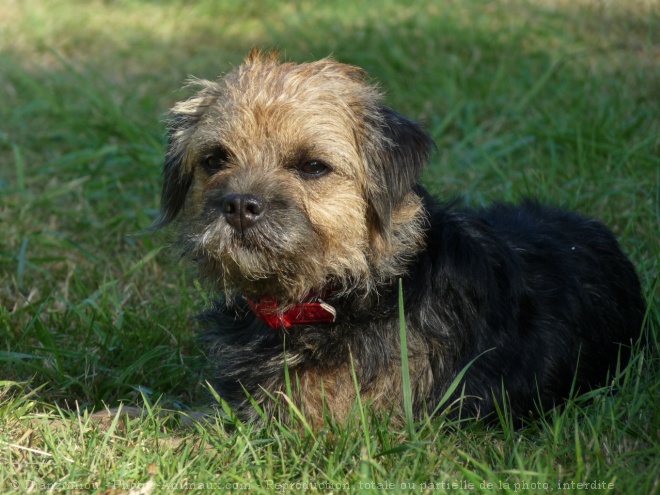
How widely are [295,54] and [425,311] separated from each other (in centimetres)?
469

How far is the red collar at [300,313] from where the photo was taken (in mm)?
3459

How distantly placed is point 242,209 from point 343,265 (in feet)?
1.49

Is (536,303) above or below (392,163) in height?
below

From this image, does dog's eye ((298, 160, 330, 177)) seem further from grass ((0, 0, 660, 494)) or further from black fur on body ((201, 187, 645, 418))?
grass ((0, 0, 660, 494))

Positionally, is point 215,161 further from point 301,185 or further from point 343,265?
point 343,265

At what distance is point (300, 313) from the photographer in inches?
136

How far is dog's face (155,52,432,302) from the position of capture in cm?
327

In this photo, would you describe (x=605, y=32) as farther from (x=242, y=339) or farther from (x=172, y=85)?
(x=242, y=339)

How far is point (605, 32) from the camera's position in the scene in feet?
26.4

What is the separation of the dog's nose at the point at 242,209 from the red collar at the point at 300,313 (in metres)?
0.40

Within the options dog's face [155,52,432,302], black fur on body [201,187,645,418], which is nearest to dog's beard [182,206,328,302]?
dog's face [155,52,432,302]

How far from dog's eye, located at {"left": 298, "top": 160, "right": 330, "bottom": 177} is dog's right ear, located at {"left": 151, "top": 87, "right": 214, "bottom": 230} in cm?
54

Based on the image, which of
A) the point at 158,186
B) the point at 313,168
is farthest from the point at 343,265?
the point at 158,186

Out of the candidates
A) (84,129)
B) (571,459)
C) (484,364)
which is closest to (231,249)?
(484,364)
